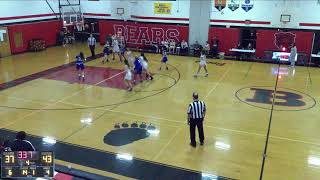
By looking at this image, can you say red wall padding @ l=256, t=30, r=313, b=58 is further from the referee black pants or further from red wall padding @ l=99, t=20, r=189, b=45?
the referee black pants

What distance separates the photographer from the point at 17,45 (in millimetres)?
24516

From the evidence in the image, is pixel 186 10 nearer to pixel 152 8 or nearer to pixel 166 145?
pixel 152 8

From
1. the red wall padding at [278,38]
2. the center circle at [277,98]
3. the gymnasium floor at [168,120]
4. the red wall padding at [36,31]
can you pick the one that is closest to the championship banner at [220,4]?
the red wall padding at [278,38]

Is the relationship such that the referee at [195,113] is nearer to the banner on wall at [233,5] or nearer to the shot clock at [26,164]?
the shot clock at [26,164]

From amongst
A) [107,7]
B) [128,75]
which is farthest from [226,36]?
[128,75]

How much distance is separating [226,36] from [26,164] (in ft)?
68.1

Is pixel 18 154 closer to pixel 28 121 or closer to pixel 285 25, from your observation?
pixel 28 121

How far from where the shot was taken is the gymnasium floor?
906 cm

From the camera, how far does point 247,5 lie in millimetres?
23922

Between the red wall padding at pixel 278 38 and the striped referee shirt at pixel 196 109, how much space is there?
1588cm

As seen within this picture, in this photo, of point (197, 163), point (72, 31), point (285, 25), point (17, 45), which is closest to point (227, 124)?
point (197, 163)

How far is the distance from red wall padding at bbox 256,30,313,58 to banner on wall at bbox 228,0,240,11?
8.23ft

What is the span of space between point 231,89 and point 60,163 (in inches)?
389

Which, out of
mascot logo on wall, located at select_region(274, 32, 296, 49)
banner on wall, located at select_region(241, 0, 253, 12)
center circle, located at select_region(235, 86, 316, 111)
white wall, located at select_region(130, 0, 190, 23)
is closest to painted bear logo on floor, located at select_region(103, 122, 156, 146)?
center circle, located at select_region(235, 86, 316, 111)
